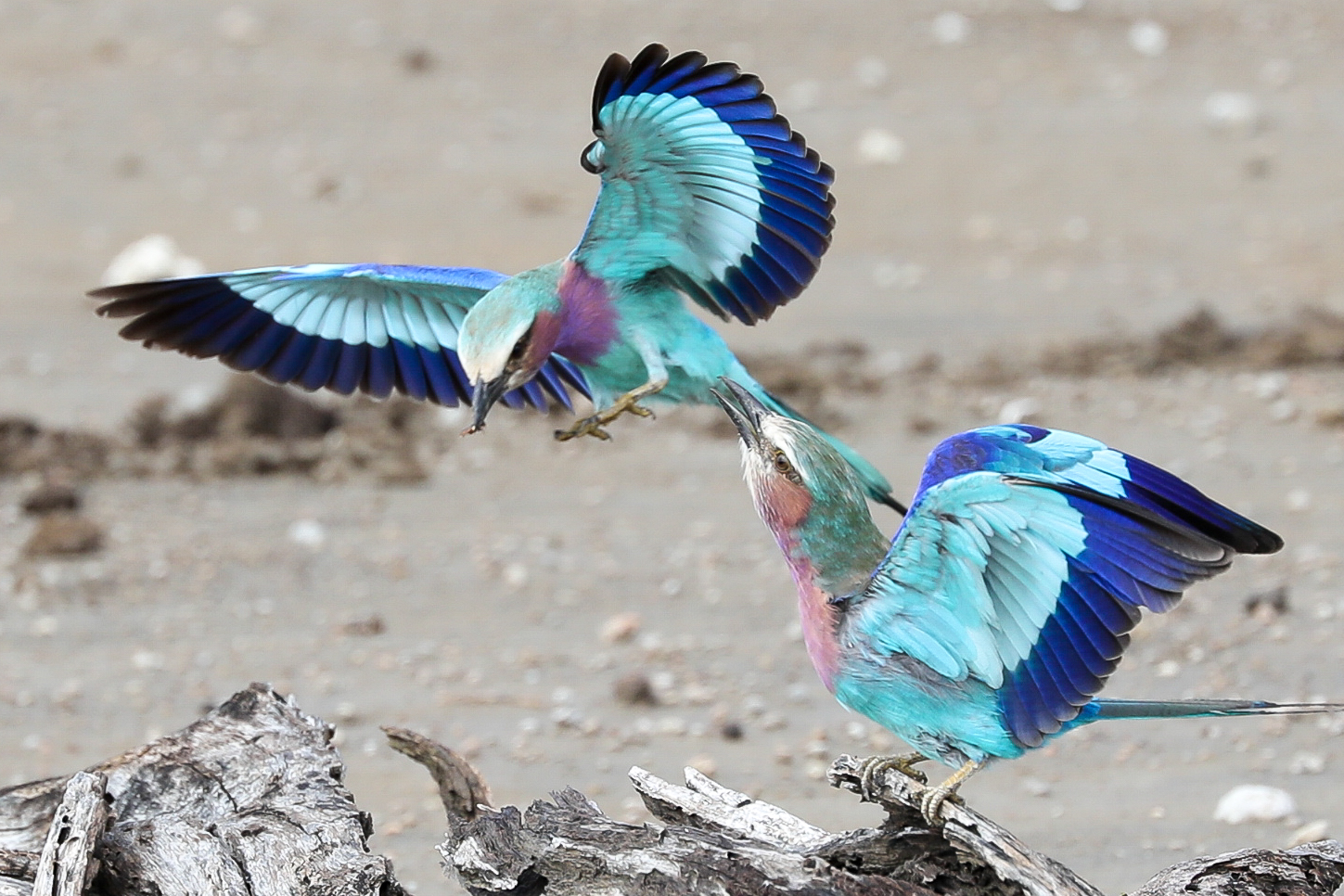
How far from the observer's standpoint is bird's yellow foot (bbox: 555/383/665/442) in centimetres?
408

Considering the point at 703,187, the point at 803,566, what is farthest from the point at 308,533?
the point at 803,566

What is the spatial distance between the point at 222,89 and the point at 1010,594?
441 inches

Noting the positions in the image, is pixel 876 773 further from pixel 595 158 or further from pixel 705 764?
pixel 705 764

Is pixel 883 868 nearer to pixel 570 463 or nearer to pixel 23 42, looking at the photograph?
pixel 570 463

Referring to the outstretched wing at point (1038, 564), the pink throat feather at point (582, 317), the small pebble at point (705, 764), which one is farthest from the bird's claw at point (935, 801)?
the small pebble at point (705, 764)

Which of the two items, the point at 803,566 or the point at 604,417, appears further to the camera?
the point at 604,417

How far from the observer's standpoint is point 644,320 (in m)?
4.38

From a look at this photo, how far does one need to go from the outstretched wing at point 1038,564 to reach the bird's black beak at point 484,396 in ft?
2.63

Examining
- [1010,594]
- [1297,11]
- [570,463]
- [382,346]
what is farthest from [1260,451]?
[1297,11]

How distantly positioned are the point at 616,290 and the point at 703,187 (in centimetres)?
29

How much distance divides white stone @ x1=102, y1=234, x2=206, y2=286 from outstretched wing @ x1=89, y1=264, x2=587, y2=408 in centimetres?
597

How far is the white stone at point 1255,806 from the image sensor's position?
538cm

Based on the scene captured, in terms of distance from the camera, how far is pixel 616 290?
4355 mm

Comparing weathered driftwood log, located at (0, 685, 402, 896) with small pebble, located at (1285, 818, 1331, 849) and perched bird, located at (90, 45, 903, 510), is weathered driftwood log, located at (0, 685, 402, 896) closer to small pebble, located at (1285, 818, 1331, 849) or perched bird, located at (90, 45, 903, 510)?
perched bird, located at (90, 45, 903, 510)
